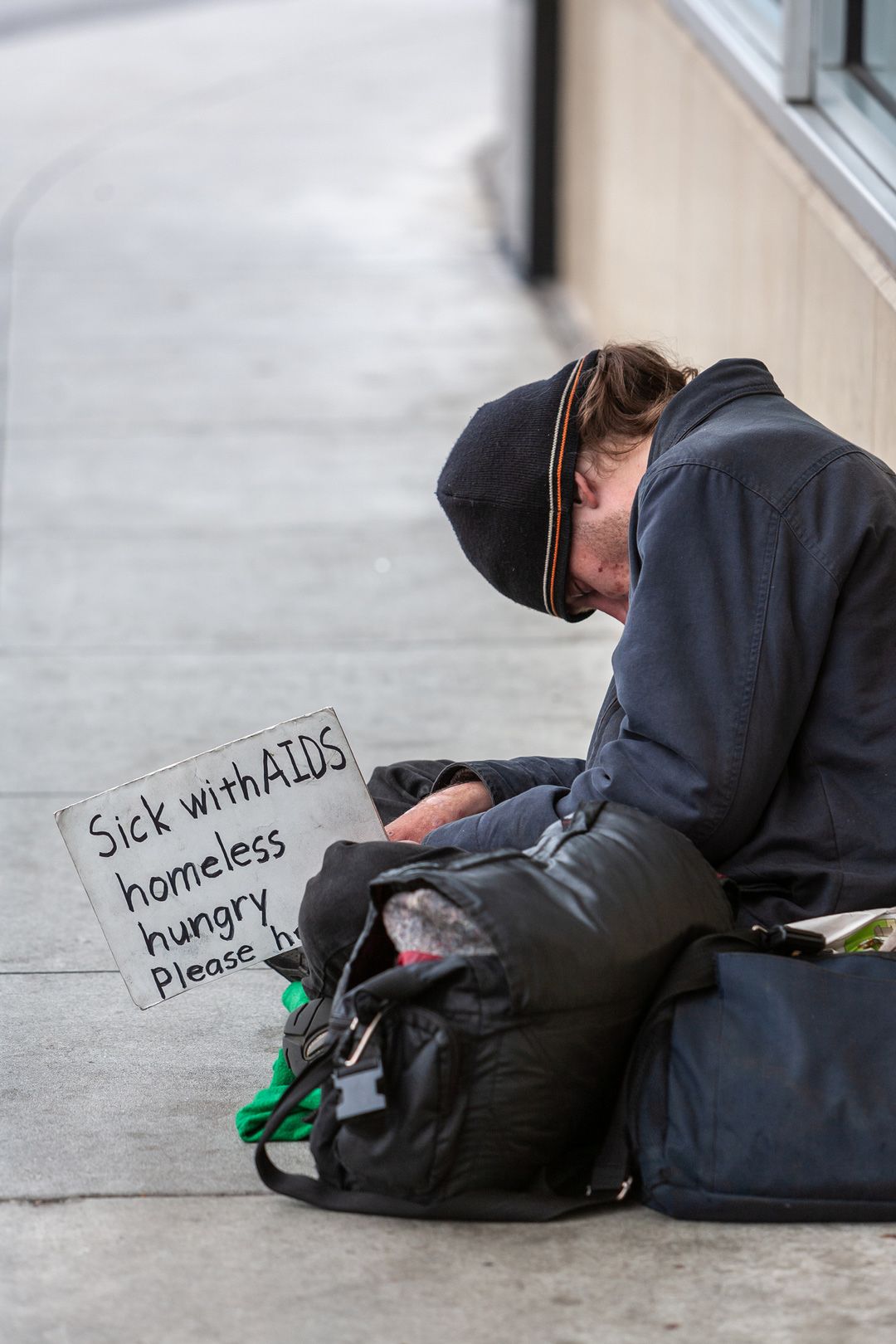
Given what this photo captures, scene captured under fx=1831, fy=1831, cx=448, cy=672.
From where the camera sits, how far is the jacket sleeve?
7.86 feet

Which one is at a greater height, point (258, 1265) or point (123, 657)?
point (258, 1265)

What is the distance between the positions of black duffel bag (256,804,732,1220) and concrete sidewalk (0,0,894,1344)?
76 millimetres

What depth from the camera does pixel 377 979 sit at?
223cm

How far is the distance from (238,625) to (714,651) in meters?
3.07

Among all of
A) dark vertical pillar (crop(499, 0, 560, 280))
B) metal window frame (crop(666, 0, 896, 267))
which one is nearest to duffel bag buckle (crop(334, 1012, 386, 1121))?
metal window frame (crop(666, 0, 896, 267))

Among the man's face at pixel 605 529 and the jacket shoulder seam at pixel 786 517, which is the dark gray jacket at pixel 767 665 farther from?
the man's face at pixel 605 529

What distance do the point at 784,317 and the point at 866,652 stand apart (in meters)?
2.55

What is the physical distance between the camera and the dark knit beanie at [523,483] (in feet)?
8.93

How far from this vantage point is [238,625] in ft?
17.4

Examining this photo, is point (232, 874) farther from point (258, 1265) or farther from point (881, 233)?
point (881, 233)

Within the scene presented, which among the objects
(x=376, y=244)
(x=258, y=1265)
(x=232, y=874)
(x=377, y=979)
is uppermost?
(x=377, y=979)

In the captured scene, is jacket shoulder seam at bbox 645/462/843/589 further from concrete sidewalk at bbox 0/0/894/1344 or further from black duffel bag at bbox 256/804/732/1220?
concrete sidewalk at bbox 0/0/894/1344

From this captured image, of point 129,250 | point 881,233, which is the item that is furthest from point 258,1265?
point 129,250

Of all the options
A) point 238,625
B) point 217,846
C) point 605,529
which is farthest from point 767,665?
point 238,625
